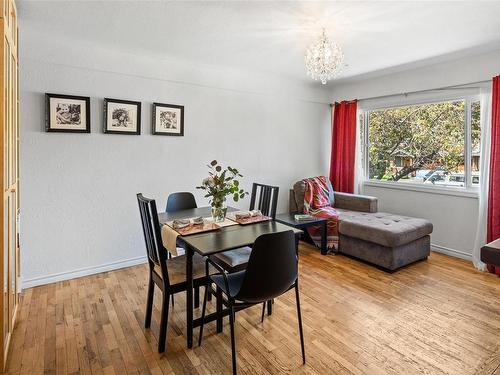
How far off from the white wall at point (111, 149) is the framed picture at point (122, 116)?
0.08 metres

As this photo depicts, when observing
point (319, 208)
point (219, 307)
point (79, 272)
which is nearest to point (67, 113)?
point (79, 272)

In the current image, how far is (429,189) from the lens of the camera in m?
4.04

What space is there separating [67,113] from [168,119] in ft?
3.41

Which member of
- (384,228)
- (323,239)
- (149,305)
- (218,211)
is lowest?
(149,305)

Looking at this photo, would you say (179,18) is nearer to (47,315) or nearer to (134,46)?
(134,46)

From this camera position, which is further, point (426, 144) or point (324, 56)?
point (426, 144)

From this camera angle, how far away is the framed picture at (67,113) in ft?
9.58

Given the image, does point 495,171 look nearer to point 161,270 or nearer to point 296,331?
point 296,331

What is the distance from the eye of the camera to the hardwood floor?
6.16ft

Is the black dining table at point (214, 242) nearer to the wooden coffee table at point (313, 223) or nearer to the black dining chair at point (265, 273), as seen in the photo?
the black dining chair at point (265, 273)

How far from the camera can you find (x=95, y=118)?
319 centimetres

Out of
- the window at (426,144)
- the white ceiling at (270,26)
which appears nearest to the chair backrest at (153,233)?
the white ceiling at (270,26)

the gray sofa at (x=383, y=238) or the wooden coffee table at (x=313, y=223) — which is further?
the wooden coffee table at (x=313, y=223)

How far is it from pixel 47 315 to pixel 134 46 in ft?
8.74
